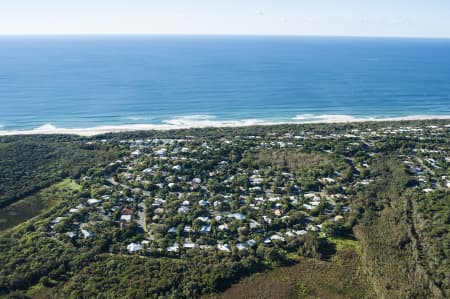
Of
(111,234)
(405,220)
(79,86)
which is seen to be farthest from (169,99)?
(405,220)

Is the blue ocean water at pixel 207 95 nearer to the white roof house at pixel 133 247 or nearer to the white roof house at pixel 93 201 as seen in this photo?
the white roof house at pixel 93 201

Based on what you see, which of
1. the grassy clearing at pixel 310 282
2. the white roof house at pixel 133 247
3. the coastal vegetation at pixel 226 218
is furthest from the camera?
the white roof house at pixel 133 247

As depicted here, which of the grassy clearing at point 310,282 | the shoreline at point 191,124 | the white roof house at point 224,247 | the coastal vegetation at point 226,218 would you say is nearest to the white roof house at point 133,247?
the coastal vegetation at point 226,218

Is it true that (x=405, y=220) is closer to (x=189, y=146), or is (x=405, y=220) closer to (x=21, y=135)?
(x=189, y=146)

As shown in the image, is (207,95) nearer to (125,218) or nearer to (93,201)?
(93,201)

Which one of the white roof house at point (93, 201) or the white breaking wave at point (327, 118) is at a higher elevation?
the white breaking wave at point (327, 118)

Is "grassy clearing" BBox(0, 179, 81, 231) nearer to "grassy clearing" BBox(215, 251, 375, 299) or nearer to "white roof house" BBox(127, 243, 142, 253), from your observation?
"white roof house" BBox(127, 243, 142, 253)
